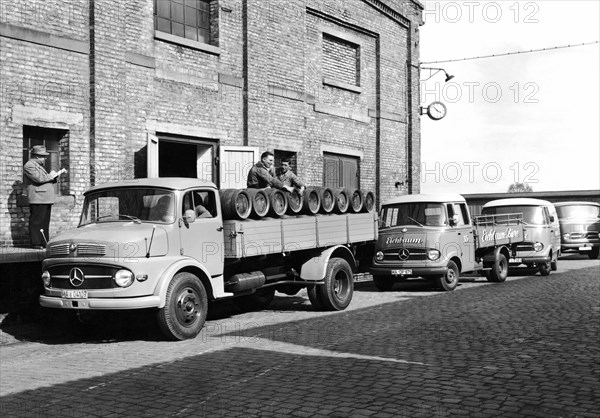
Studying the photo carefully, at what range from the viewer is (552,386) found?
6.25 meters

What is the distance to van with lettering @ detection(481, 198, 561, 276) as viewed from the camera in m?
18.3

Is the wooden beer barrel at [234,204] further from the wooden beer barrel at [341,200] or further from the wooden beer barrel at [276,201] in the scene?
the wooden beer barrel at [341,200]

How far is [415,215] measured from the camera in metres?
15.0

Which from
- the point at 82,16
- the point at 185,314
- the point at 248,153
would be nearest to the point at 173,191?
the point at 185,314

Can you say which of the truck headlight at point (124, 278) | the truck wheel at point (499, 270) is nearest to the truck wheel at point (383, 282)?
the truck wheel at point (499, 270)

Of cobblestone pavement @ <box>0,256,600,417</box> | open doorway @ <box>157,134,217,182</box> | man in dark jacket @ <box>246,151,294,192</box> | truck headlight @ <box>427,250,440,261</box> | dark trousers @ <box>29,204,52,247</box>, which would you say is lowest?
cobblestone pavement @ <box>0,256,600,417</box>

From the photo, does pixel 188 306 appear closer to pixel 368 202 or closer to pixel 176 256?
pixel 176 256

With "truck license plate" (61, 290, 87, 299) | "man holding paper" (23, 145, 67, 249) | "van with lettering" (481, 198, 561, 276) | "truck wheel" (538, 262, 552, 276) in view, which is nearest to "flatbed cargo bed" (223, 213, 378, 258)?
"truck license plate" (61, 290, 87, 299)

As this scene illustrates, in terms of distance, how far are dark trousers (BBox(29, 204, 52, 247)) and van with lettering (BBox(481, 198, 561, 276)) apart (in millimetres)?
11923

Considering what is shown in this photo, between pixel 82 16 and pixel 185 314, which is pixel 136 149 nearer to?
pixel 82 16

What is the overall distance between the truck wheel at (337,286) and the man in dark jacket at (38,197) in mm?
4738

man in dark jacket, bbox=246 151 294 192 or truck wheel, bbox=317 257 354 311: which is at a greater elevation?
man in dark jacket, bbox=246 151 294 192

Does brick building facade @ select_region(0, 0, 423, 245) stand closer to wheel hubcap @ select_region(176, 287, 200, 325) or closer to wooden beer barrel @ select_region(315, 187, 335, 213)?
wooden beer barrel @ select_region(315, 187, 335, 213)

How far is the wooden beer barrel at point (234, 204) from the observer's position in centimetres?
1018
